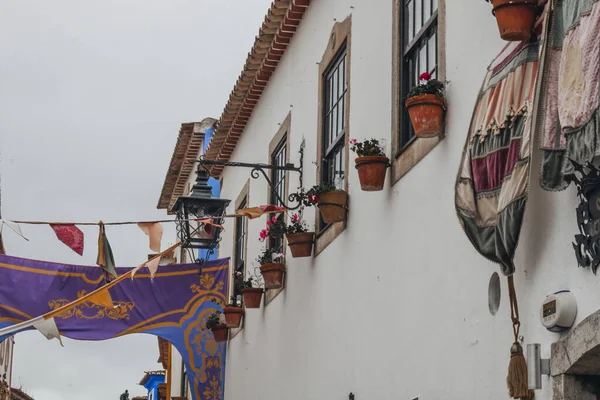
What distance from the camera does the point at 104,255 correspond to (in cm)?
1211

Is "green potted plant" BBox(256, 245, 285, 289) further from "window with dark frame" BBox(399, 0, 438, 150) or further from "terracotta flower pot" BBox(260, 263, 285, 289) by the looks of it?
"window with dark frame" BBox(399, 0, 438, 150)

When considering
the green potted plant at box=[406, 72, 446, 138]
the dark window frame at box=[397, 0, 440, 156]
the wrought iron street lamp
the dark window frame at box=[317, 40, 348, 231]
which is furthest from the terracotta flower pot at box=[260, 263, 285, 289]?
Result: the green potted plant at box=[406, 72, 446, 138]

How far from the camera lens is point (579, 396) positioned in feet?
17.1

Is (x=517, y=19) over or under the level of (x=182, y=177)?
under

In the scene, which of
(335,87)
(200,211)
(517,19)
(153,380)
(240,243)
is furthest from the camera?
(153,380)

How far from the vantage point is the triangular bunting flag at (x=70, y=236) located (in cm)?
1212

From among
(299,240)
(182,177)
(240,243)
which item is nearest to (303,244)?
(299,240)

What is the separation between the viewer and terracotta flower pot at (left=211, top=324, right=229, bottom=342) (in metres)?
14.4

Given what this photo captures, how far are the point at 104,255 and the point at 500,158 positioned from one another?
7135mm

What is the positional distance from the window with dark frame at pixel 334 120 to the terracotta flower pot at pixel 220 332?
432 centimetres

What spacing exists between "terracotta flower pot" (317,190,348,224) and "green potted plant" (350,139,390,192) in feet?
3.71

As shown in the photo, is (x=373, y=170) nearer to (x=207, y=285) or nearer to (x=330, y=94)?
(x=330, y=94)

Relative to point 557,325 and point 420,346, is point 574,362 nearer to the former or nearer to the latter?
point 557,325

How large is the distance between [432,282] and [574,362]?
1973 mm
